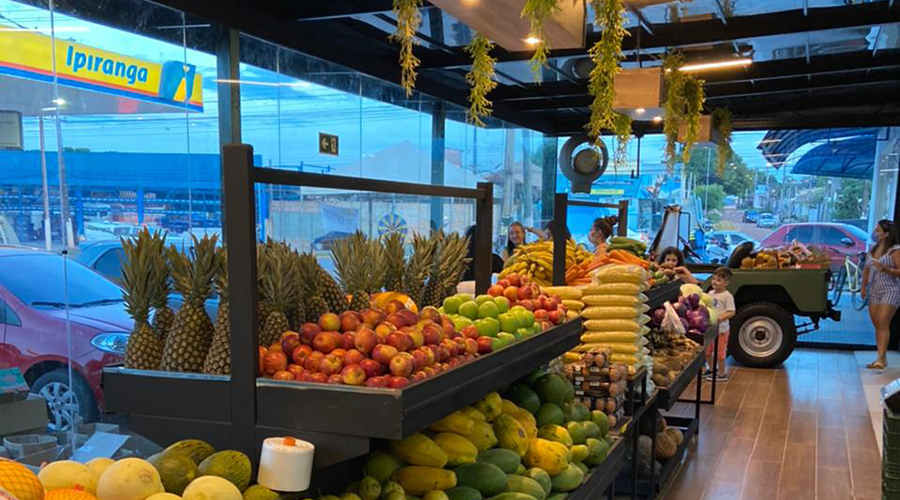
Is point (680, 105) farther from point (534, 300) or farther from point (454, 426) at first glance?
point (454, 426)

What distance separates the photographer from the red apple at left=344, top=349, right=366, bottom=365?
1.81 m

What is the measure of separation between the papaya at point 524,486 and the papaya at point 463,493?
0.67 feet

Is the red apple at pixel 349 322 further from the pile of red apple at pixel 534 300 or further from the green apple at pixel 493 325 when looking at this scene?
the pile of red apple at pixel 534 300

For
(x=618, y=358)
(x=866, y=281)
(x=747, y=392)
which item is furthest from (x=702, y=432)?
(x=866, y=281)

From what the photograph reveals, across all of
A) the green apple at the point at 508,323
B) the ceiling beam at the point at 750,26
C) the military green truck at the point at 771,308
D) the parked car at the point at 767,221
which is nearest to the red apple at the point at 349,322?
the green apple at the point at 508,323

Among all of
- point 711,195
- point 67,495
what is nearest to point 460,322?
point 67,495

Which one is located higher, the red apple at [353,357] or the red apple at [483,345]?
the red apple at [353,357]

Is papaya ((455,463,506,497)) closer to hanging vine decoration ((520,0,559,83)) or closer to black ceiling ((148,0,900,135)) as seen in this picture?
hanging vine decoration ((520,0,559,83))

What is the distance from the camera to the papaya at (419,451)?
6.75 ft

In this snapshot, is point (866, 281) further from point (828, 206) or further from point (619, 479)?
point (619, 479)

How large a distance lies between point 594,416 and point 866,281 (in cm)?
686

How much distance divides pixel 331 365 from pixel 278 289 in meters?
0.33

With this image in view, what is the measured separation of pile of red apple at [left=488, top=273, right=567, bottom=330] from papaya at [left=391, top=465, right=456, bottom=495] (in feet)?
3.20

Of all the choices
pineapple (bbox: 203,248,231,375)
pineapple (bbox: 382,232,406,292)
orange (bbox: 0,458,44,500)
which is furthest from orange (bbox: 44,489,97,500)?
pineapple (bbox: 382,232,406,292)
